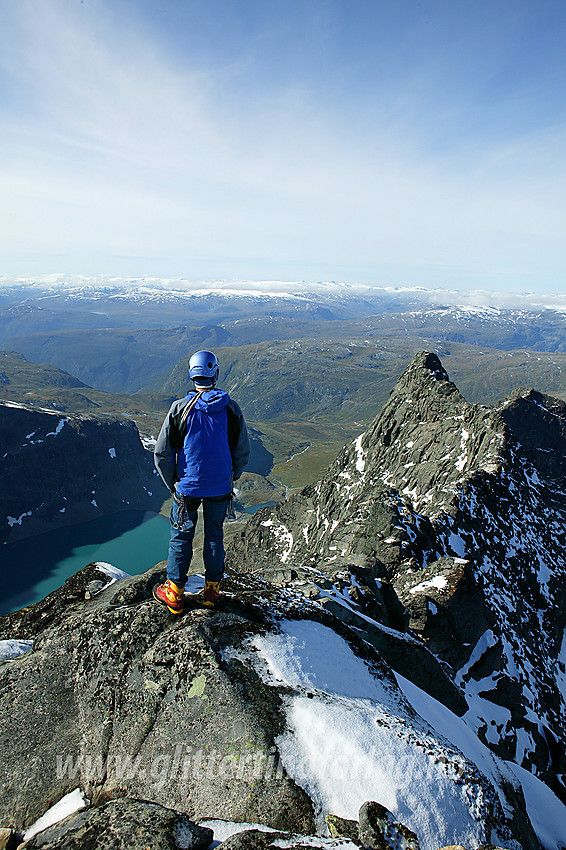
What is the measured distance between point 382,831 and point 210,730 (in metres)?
3.97

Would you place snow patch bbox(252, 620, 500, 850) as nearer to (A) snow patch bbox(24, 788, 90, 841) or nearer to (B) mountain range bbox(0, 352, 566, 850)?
(B) mountain range bbox(0, 352, 566, 850)

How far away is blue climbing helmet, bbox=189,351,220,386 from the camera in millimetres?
12289

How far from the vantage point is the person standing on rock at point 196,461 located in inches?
485

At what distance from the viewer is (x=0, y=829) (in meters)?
8.53

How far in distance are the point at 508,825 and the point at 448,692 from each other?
446 inches

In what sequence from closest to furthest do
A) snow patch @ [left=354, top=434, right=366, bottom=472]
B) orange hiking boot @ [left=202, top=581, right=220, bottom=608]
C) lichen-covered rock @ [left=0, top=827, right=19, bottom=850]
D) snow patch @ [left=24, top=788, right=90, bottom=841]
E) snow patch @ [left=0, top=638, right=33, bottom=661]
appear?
lichen-covered rock @ [left=0, top=827, right=19, bottom=850] < snow patch @ [left=24, top=788, right=90, bottom=841] < snow patch @ [left=0, top=638, right=33, bottom=661] < orange hiking boot @ [left=202, top=581, right=220, bottom=608] < snow patch @ [left=354, top=434, right=366, bottom=472]

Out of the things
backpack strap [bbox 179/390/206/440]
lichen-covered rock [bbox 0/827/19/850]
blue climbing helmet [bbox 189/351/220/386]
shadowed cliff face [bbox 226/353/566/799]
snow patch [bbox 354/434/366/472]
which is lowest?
snow patch [bbox 354/434/366/472]

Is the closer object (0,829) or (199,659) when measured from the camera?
(0,829)

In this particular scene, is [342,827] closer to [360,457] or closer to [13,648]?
[13,648]

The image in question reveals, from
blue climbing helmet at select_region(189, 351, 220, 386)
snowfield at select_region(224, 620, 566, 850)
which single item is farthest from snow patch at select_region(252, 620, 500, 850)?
blue climbing helmet at select_region(189, 351, 220, 386)

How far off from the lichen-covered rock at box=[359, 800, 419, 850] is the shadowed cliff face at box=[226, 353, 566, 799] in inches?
395

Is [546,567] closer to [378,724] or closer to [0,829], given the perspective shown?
[378,724]

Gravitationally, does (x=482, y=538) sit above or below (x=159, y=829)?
below

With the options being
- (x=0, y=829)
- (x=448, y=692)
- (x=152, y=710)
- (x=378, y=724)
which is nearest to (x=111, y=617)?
(x=152, y=710)
